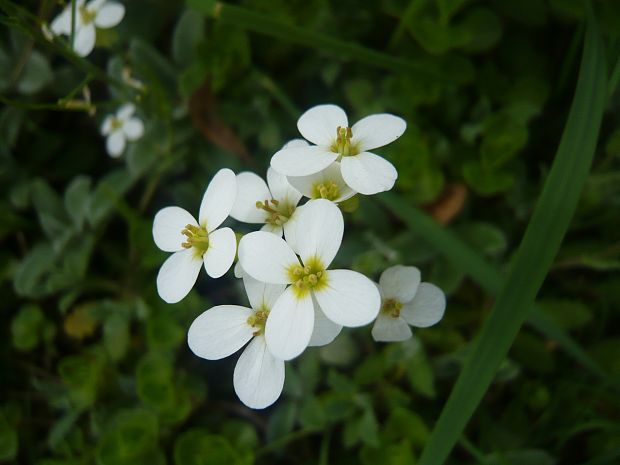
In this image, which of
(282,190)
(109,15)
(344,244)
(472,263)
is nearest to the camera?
(282,190)

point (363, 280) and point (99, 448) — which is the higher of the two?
point (363, 280)

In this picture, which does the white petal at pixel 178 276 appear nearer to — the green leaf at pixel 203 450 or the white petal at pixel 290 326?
the white petal at pixel 290 326

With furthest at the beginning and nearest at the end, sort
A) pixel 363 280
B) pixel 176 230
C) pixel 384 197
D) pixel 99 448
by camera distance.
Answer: pixel 99 448, pixel 384 197, pixel 176 230, pixel 363 280

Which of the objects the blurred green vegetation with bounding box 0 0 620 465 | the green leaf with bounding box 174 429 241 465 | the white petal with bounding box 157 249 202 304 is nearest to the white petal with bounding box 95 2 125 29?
the blurred green vegetation with bounding box 0 0 620 465

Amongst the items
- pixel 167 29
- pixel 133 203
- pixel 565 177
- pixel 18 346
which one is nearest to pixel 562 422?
pixel 565 177

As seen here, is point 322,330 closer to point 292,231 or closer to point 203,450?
point 292,231

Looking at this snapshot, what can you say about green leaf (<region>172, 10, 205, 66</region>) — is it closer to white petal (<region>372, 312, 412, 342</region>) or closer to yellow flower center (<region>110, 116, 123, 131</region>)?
yellow flower center (<region>110, 116, 123, 131</region>)

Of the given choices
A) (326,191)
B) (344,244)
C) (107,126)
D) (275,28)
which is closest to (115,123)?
(107,126)

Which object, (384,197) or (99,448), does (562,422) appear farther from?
(99,448)
